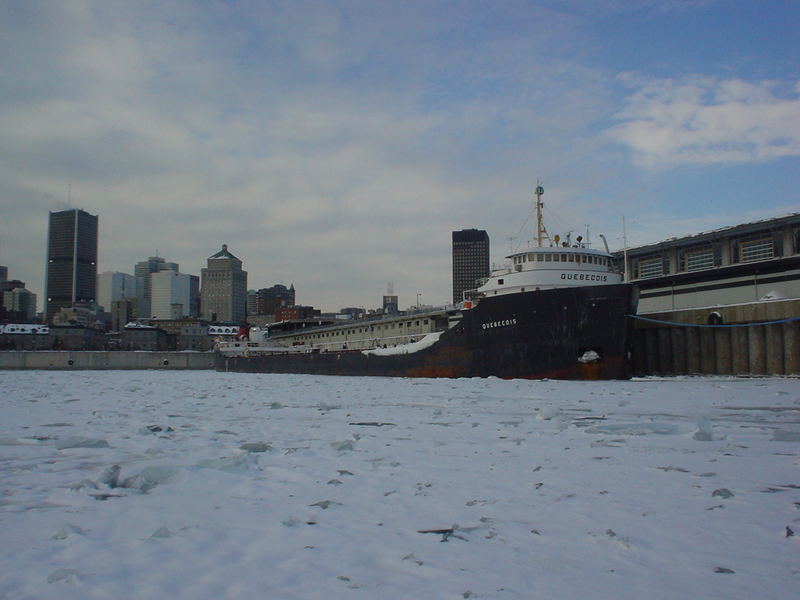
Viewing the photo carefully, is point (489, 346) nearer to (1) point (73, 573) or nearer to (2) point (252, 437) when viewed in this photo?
(2) point (252, 437)

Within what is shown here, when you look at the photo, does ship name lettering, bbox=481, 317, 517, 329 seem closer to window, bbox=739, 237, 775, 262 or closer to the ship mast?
the ship mast

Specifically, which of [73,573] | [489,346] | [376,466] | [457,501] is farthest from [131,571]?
[489,346]

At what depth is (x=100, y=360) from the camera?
273ft

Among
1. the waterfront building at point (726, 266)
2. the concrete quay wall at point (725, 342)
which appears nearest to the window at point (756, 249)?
the waterfront building at point (726, 266)

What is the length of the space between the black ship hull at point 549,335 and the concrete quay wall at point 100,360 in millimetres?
66176

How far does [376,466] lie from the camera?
6.05 m

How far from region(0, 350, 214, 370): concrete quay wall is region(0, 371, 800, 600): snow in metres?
80.2

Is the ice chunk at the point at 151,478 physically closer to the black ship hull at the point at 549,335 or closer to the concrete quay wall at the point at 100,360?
the black ship hull at the point at 549,335

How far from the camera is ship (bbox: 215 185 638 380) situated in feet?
72.0

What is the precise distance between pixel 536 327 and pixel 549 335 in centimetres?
57

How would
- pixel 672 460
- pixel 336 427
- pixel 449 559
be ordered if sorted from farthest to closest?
pixel 336 427 < pixel 672 460 < pixel 449 559

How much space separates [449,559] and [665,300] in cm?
4004

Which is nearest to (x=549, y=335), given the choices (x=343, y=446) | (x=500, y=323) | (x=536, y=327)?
(x=536, y=327)

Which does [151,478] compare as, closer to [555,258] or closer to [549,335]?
[549,335]
